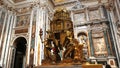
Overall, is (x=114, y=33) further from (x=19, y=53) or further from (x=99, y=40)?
(x=19, y=53)

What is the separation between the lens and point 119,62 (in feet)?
30.9

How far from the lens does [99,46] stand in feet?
35.1

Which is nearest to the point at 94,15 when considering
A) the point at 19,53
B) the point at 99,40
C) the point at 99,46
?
the point at 99,40

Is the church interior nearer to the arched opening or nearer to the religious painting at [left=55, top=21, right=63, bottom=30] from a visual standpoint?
the arched opening

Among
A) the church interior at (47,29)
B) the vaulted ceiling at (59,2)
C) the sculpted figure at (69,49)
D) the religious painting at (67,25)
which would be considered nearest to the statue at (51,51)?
the sculpted figure at (69,49)

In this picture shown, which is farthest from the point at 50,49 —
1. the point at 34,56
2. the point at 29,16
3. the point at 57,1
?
the point at 57,1

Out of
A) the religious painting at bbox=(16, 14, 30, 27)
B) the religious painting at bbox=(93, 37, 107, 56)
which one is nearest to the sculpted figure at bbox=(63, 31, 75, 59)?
the religious painting at bbox=(93, 37, 107, 56)

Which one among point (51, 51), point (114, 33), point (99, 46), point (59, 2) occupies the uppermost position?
point (59, 2)

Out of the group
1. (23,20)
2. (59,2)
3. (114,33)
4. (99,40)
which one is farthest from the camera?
(59,2)

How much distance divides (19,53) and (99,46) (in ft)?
24.9

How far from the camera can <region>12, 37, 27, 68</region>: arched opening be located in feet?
37.0

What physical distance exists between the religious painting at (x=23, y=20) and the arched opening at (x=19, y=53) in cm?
135

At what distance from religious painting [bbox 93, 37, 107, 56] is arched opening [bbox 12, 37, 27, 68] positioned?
21.8 feet

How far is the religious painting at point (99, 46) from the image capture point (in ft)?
34.0
